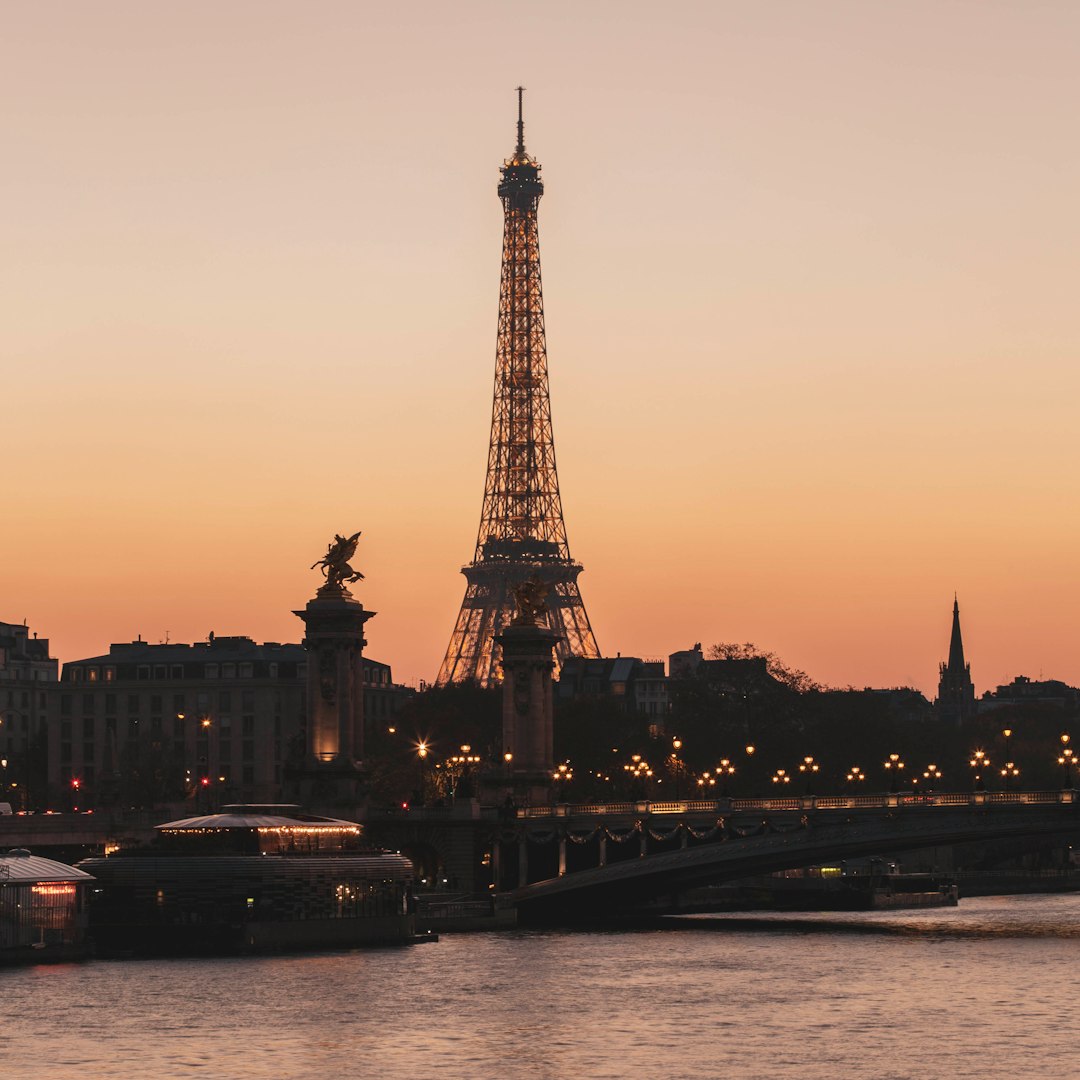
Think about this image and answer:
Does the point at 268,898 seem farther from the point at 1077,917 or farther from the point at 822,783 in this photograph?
the point at 822,783

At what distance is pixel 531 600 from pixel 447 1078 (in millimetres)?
78824

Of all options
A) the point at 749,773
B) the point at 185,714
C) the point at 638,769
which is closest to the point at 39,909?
the point at 638,769

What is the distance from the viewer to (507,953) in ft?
326

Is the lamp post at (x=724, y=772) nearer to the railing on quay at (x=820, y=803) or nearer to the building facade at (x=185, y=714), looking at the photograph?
the railing on quay at (x=820, y=803)

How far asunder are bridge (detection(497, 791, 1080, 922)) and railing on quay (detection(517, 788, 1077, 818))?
0.08 m

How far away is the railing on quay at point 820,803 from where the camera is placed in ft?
369

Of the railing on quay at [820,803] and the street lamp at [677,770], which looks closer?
the railing on quay at [820,803]

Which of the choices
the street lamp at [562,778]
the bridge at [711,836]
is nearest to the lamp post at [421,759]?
the bridge at [711,836]

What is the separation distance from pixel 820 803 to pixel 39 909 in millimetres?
45365

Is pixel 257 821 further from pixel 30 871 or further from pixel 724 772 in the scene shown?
pixel 724 772

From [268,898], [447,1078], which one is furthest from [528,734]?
[447,1078]

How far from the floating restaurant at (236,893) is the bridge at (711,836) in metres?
15.2

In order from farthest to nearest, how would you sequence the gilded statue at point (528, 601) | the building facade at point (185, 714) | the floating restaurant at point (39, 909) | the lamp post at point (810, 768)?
the building facade at point (185, 714)
the lamp post at point (810, 768)
the gilded statue at point (528, 601)
the floating restaurant at point (39, 909)

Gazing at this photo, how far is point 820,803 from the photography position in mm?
128625
